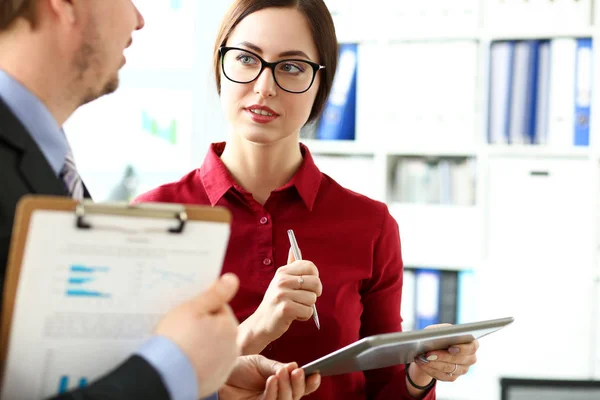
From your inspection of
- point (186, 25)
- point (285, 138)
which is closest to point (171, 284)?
point (285, 138)

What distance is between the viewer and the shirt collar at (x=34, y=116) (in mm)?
793

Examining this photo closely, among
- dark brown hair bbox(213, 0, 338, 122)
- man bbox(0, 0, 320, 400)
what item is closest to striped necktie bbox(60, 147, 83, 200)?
man bbox(0, 0, 320, 400)

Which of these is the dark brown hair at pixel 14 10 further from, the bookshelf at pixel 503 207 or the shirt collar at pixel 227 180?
the bookshelf at pixel 503 207

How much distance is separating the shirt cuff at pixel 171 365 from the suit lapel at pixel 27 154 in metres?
0.24

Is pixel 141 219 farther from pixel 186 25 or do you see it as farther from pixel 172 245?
pixel 186 25

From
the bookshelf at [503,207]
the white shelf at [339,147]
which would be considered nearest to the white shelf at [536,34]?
the bookshelf at [503,207]

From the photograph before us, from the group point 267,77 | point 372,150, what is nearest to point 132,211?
point 267,77

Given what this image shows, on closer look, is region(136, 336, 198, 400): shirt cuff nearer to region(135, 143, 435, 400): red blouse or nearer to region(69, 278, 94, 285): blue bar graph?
region(69, 278, 94, 285): blue bar graph

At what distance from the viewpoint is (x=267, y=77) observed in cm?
146

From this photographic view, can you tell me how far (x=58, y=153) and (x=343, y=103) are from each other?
7.06 ft

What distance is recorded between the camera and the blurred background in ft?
8.76

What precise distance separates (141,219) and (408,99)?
7.44 ft

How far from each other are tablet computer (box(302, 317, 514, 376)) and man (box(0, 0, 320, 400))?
289 millimetres

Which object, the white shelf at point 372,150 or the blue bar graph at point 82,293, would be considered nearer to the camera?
the blue bar graph at point 82,293
